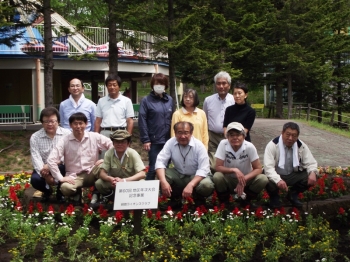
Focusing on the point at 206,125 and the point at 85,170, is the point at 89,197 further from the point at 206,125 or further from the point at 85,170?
the point at 206,125

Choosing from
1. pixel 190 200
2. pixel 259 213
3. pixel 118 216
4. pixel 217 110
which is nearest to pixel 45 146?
pixel 118 216


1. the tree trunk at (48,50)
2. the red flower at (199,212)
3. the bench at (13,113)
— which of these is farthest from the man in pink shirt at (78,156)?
the bench at (13,113)

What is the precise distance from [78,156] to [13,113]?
1501cm

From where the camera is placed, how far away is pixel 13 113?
20500mm

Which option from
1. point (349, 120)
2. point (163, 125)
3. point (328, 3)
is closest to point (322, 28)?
point (328, 3)

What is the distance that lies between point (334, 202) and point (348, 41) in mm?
22176

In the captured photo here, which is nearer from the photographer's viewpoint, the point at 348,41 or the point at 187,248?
the point at 187,248

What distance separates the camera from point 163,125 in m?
7.11

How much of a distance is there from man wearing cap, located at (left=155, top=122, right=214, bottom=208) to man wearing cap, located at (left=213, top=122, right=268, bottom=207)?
0.54ft

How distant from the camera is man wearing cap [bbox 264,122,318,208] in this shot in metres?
6.15

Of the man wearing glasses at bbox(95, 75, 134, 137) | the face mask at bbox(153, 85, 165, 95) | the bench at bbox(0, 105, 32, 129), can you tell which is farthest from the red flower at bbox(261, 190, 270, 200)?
the bench at bbox(0, 105, 32, 129)

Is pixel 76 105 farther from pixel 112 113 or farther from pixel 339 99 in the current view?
pixel 339 99

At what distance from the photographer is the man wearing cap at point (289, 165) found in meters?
6.15

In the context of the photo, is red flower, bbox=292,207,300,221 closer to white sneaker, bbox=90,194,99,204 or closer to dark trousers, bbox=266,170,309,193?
dark trousers, bbox=266,170,309,193
